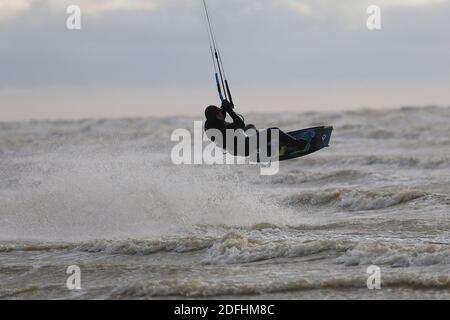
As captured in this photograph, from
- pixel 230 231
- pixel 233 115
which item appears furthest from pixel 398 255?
pixel 233 115

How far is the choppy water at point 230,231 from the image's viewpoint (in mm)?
10812

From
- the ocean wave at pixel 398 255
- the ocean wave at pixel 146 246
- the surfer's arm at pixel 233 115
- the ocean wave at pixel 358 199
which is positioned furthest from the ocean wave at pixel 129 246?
the ocean wave at pixel 358 199

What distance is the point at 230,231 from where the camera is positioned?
13.9m

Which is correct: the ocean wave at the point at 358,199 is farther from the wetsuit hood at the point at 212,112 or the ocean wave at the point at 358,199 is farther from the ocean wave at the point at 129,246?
the ocean wave at the point at 129,246

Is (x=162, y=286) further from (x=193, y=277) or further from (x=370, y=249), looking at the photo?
(x=370, y=249)

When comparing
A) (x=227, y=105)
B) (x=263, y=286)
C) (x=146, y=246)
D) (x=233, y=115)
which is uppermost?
(x=227, y=105)

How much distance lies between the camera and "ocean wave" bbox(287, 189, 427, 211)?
58.3ft

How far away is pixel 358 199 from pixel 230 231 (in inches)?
195

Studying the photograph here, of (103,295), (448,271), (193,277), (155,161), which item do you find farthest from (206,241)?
(155,161)

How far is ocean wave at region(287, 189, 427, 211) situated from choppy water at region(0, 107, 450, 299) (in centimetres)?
4

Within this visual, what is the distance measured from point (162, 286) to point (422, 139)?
81.2 ft

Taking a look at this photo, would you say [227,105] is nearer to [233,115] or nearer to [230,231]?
[233,115]

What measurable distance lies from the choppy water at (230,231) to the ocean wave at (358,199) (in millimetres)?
40

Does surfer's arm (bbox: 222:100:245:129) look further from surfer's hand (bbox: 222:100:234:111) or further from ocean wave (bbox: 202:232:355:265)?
ocean wave (bbox: 202:232:355:265)
